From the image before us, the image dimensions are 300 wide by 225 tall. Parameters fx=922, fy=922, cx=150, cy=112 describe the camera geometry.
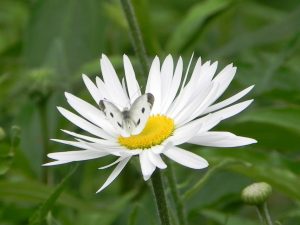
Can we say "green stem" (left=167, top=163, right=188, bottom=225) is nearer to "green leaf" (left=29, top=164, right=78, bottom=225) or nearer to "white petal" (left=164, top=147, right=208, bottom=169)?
"green leaf" (left=29, top=164, right=78, bottom=225)

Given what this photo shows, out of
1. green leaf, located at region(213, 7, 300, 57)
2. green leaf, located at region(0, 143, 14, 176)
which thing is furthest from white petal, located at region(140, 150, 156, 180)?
green leaf, located at region(213, 7, 300, 57)

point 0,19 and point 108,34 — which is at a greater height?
point 0,19

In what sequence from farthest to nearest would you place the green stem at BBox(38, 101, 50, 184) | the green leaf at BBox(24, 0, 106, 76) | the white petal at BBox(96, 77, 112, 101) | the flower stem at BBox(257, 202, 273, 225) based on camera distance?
the green leaf at BBox(24, 0, 106, 76), the green stem at BBox(38, 101, 50, 184), the white petal at BBox(96, 77, 112, 101), the flower stem at BBox(257, 202, 273, 225)

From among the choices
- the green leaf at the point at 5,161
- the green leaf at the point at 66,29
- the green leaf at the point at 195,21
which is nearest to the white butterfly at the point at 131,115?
the green leaf at the point at 5,161

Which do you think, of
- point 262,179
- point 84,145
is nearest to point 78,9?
point 262,179

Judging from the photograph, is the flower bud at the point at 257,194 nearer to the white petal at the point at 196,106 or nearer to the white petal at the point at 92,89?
the white petal at the point at 196,106

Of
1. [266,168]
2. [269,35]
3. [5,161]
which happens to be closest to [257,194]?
[266,168]

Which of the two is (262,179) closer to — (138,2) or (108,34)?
(138,2)
